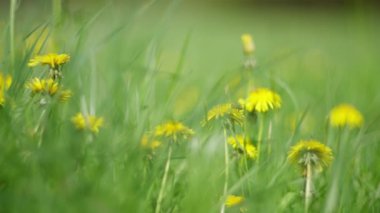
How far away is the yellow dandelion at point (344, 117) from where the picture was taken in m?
1.71

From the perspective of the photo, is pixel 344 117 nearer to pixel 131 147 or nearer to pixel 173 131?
pixel 173 131

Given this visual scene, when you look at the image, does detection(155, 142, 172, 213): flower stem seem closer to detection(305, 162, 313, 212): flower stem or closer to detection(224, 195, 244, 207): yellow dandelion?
A: detection(224, 195, 244, 207): yellow dandelion

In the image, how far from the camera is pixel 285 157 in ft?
4.53

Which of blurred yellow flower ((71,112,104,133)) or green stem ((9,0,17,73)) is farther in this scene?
green stem ((9,0,17,73))

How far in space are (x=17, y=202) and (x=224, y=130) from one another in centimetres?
40

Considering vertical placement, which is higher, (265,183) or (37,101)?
(37,101)

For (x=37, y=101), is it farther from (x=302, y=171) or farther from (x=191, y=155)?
(x=302, y=171)

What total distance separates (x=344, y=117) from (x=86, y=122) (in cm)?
72

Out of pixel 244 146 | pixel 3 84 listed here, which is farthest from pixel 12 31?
pixel 244 146

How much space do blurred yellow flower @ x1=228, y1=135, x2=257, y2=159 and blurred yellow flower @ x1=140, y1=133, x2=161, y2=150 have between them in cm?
13

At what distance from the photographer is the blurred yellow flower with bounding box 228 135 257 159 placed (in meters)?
1.33

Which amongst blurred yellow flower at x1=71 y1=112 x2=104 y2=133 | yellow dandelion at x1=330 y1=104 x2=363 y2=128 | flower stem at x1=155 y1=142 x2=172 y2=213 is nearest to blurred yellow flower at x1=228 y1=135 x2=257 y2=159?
flower stem at x1=155 y1=142 x2=172 y2=213

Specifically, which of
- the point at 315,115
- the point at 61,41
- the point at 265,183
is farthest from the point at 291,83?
the point at 265,183

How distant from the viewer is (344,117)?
1.76 meters
